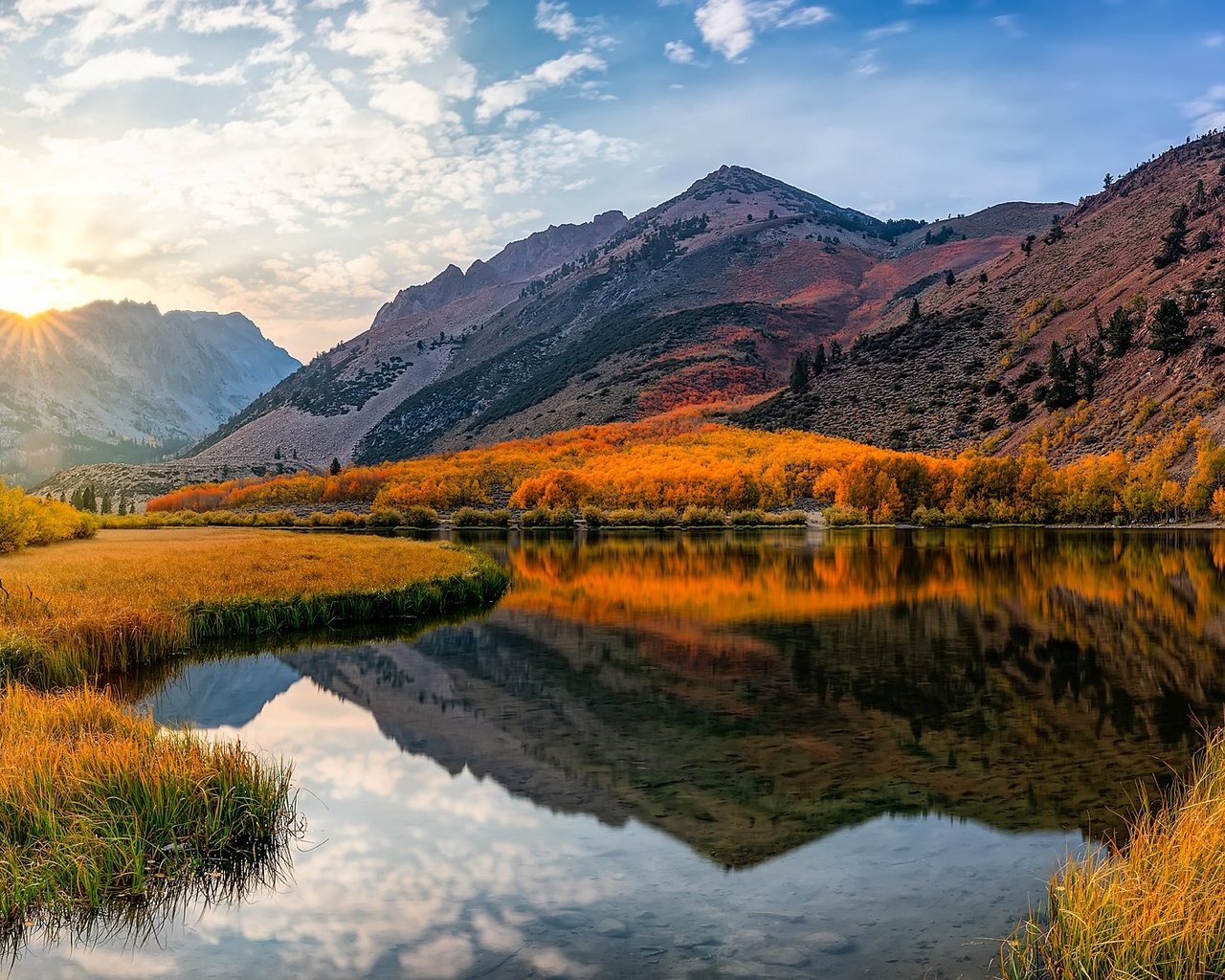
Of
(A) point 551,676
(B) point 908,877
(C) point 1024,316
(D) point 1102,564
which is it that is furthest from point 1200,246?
(B) point 908,877

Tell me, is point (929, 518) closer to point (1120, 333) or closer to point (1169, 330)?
point (1169, 330)

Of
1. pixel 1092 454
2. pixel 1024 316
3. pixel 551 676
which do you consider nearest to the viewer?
pixel 551 676

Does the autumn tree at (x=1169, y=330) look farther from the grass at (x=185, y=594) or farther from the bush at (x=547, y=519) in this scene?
the grass at (x=185, y=594)

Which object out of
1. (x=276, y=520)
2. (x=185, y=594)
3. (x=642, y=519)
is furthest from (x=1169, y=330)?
(x=276, y=520)

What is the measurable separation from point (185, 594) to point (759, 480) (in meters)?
77.9

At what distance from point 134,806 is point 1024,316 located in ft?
443

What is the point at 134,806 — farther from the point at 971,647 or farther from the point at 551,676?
the point at 971,647

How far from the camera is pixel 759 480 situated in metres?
101

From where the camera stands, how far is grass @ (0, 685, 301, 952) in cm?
1007

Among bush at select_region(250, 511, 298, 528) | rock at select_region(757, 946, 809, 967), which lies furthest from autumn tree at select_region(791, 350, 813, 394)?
rock at select_region(757, 946, 809, 967)

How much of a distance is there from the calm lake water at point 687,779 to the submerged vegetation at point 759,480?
5205 cm

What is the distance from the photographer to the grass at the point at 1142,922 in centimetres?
747

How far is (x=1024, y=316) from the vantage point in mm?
126812

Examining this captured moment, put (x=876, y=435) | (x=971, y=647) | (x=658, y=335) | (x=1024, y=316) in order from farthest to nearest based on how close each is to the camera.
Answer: (x=658, y=335) → (x=1024, y=316) → (x=876, y=435) → (x=971, y=647)
